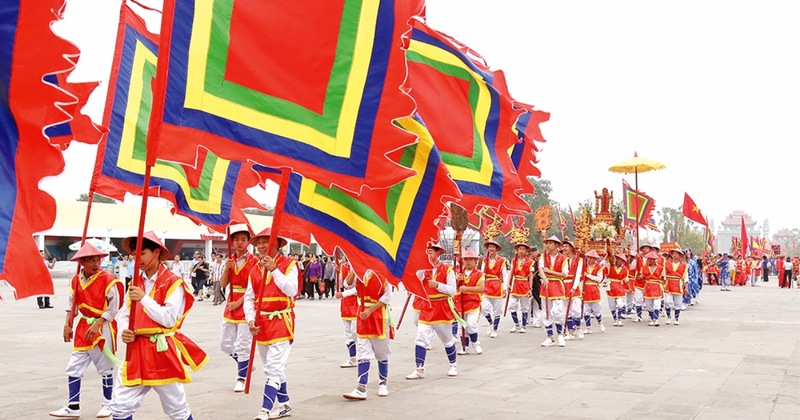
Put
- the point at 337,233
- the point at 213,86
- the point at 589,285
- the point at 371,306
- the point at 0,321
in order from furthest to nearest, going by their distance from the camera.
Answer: the point at 0,321 → the point at 589,285 → the point at 371,306 → the point at 337,233 → the point at 213,86

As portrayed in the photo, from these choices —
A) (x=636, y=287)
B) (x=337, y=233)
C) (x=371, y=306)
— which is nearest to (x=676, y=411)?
(x=371, y=306)

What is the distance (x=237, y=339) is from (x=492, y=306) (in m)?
7.97

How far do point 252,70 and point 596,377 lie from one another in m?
7.10

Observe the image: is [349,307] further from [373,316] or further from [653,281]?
[653,281]

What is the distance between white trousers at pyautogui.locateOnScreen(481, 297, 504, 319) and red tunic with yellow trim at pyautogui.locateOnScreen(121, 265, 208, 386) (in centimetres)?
1065

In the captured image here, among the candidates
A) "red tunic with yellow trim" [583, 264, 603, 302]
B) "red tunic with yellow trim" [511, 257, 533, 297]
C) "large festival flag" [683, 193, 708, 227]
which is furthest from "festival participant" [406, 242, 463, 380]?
"large festival flag" [683, 193, 708, 227]

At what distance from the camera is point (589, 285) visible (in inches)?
677

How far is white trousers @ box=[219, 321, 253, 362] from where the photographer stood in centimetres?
959

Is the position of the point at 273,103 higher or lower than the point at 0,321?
higher

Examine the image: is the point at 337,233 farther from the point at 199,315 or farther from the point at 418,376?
the point at 199,315

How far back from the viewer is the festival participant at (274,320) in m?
7.74

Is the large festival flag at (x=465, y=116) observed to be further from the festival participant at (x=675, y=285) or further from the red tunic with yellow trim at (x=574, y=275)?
the festival participant at (x=675, y=285)

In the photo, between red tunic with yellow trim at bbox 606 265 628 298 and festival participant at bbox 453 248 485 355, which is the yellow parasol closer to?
Result: red tunic with yellow trim at bbox 606 265 628 298

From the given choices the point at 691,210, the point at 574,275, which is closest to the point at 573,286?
the point at 574,275
